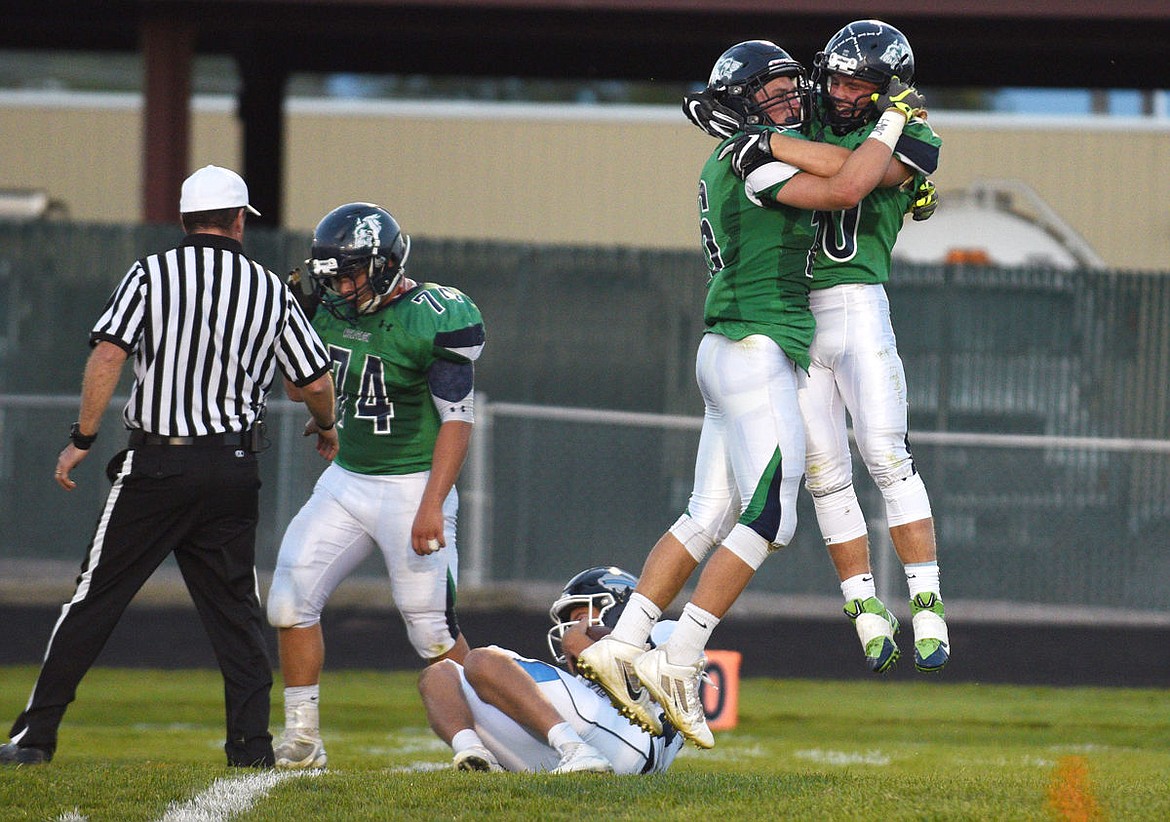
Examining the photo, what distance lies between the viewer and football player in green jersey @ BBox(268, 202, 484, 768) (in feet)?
20.3

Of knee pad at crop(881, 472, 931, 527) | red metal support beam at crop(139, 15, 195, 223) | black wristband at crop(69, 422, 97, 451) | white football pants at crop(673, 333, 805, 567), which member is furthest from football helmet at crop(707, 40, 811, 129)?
red metal support beam at crop(139, 15, 195, 223)

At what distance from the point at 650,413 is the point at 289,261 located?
3.14m

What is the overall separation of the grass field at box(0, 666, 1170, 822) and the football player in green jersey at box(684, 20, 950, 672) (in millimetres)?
612

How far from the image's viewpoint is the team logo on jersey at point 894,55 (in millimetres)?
5106

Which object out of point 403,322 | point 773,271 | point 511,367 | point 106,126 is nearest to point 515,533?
point 511,367

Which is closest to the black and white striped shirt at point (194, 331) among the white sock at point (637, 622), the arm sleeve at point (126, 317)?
the arm sleeve at point (126, 317)

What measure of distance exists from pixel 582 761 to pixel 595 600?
2.22ft

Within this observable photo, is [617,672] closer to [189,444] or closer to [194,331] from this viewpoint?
[189,444]

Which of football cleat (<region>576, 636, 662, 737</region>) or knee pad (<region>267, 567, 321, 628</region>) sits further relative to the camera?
knee pad (<region>267, 567, 321, 628</region>)

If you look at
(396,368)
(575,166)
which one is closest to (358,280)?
(396,368)

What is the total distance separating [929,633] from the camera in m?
5.14

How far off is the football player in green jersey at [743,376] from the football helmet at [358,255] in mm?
1415

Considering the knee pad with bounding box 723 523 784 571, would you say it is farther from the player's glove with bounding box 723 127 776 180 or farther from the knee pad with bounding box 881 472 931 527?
the player's glove with bounding box 723 127 776 180

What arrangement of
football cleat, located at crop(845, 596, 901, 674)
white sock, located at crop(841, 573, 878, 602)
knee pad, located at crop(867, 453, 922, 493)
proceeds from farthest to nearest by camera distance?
1. white sock, located at crop(841, 573, 878, 602)
2. knee pad, located at crop(867, 453, 922, 493)
3. football cleat, located at crop(845, 596, 901, 674)
